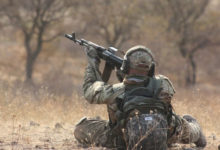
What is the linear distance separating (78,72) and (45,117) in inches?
794

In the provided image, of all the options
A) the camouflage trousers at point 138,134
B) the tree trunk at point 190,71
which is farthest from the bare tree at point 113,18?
the camouflage trousers at point 138,134

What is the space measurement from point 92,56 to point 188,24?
70.6ft

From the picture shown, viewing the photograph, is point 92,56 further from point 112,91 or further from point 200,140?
point 200,140

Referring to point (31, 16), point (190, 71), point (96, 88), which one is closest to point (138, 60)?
point (96, 88)

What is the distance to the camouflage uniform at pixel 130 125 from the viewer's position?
4.89 meters

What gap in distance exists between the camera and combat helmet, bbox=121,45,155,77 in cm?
511

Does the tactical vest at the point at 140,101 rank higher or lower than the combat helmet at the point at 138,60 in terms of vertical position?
lower

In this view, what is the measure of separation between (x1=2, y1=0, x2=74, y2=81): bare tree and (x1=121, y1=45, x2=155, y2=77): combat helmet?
1772 cm

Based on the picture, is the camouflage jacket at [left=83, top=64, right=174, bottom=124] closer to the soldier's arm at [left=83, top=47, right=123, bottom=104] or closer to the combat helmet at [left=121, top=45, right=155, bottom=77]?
the soldier's arm at [left=83, top=47, right=123, bottom=104]

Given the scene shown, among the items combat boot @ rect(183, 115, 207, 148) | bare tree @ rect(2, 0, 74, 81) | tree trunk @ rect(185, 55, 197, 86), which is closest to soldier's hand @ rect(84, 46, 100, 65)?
combat boot @ rect(183, 115, 207, 148)

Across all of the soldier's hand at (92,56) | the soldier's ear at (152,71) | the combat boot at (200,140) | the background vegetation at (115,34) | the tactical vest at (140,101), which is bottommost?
the combat boot at (200,140)

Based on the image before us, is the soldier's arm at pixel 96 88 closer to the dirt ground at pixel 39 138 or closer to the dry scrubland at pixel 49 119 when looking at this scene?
the dirt ground at pixel 39 138

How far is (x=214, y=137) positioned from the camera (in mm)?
6781

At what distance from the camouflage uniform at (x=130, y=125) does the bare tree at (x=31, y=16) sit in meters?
17.2
